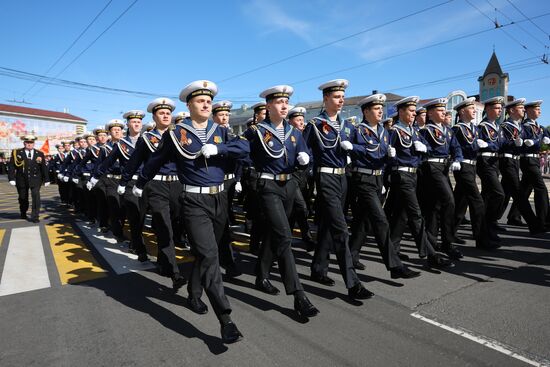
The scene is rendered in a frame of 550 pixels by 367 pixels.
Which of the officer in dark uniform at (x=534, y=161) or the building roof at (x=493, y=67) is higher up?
the building roof at (x=493, y=67)

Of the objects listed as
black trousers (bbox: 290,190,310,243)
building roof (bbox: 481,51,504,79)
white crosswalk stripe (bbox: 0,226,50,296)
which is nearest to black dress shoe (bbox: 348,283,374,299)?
black trousers (bbox: 290,190,310,243)

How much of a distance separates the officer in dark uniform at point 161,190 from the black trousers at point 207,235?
128 centimetres

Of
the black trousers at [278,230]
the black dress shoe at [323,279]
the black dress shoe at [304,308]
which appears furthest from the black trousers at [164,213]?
the black dress shoe at [304,308]

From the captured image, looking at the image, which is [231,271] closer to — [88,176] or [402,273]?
[402,273]

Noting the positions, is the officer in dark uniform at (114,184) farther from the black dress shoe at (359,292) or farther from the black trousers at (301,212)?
the black dress shoe at (359,292)

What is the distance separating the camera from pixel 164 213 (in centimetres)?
499

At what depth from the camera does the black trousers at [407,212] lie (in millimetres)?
4844

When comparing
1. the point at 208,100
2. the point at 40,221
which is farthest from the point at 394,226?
the point at 40,221

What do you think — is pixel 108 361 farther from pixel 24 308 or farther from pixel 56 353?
pixel 24 308

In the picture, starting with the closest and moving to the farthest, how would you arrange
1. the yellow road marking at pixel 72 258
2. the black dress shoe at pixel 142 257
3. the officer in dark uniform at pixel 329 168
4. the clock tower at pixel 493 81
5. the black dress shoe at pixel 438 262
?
the officer in dark uniform at pixel 329 168 < the black dress shoe at pixel 438 262 < the yellow road marking at pixel 72 258 < the black dress shoe at pixel 142 257 < the clock tower at pixel 493 81

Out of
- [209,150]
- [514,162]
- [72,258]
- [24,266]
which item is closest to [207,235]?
[209,150]

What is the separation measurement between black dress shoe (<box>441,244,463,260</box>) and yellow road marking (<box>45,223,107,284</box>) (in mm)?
4667

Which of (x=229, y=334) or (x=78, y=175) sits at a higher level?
(x=78, y=175)

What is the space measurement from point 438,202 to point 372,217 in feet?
5.03
